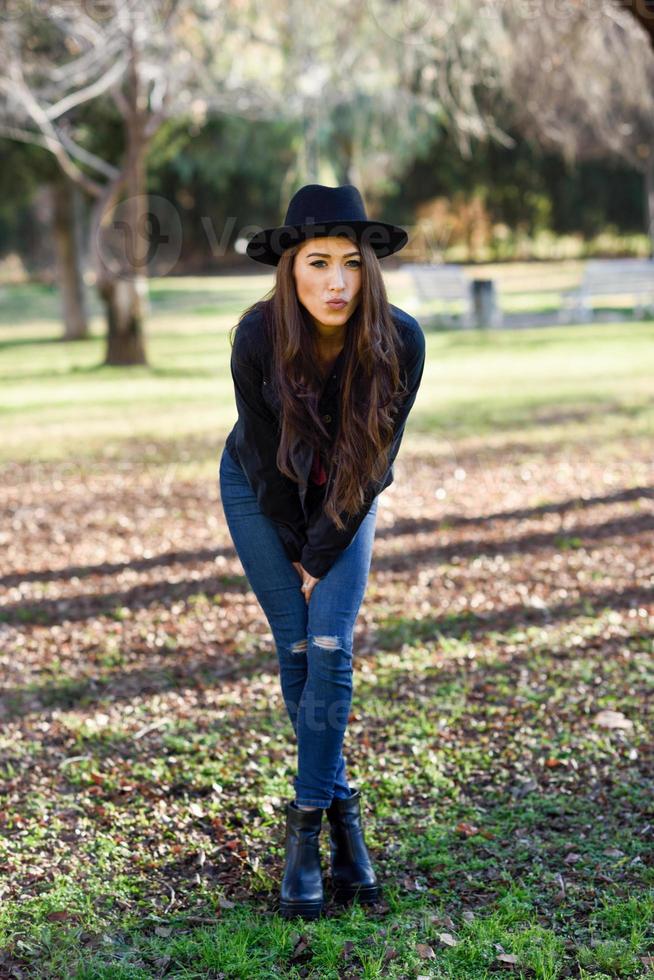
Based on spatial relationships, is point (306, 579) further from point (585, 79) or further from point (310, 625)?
point (585, 79)

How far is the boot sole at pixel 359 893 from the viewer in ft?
11.1

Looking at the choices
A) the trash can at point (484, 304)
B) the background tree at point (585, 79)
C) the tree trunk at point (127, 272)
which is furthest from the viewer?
the trash can at point (484, 304)

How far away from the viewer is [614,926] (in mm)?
3236

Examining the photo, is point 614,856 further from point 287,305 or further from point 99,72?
point 99,72

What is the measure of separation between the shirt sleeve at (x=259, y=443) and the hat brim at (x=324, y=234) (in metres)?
0.24

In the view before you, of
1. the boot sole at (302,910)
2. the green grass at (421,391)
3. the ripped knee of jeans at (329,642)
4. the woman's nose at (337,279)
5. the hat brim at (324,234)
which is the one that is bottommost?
the boot sole at (302,910)

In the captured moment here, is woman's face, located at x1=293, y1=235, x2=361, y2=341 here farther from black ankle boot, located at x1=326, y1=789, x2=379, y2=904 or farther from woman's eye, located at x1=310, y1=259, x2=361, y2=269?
black ankle boot, located at x1=326, y1=789, x2=379, y2=904

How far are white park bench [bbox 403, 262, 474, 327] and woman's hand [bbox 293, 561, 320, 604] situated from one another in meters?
16.2

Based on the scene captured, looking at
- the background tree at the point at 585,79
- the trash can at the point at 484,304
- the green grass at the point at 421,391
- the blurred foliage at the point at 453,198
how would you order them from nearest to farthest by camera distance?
the green grass at the point at 421,391, the background tree at the point at 585,79, the trash can at the point at 484,304, the blurred foliage at the point at 453,198

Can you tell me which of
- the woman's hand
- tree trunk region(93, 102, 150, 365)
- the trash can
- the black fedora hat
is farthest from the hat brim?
the trash can

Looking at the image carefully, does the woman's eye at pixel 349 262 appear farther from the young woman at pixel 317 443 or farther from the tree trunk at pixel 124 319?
the tree trunk at pixel 124 319

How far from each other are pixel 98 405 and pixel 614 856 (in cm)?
979

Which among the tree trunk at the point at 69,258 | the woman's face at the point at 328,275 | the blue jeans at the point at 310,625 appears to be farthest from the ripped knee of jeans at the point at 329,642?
the tree trunk at the point at 69,258

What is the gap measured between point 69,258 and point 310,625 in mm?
18080
